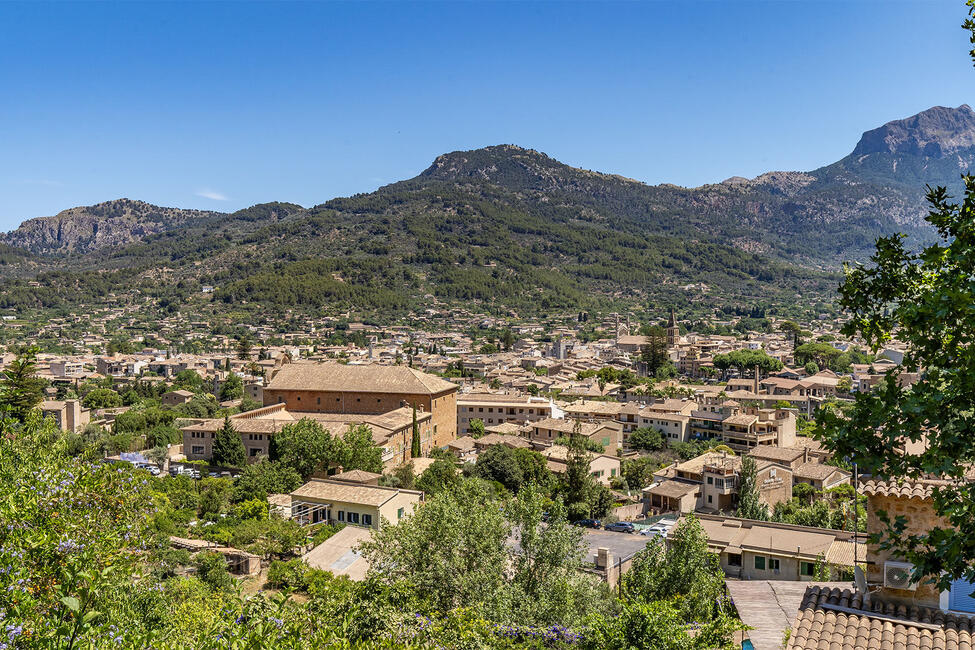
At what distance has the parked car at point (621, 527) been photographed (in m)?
26.5

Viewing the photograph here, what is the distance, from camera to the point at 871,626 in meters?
5.64

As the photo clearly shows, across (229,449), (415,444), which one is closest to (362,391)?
(415,444)

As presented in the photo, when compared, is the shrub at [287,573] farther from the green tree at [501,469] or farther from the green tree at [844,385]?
the green tree at [844,385]

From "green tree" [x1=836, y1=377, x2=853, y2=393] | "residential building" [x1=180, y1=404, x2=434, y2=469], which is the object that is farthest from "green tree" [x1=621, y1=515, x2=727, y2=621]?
"green tree" [x1=836, y1=377, x2=853, y2=393]

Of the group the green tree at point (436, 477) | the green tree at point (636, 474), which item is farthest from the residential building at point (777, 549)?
the green tree at point (636, 474)

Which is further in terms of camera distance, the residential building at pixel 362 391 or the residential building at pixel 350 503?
the residential building at pixel 362 391

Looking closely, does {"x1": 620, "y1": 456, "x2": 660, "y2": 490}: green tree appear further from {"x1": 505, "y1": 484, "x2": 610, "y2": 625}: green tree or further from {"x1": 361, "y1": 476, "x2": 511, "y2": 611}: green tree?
{"x1": 361, "y1": 476, "x2": 511, "y2": 611}: green tree

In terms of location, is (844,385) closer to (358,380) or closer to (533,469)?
(533,469)

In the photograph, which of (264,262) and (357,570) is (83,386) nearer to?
(357,570)

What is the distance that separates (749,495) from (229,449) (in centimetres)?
2252

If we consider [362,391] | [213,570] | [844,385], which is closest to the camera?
[213,570]

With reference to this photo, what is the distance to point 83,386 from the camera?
59.8 m

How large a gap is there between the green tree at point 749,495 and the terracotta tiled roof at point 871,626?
19.6 m

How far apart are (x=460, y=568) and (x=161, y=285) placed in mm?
158364
